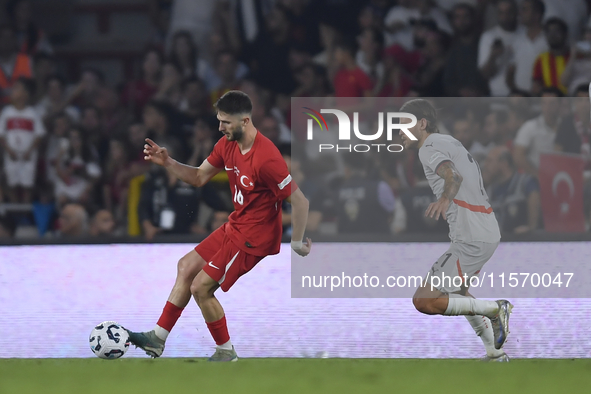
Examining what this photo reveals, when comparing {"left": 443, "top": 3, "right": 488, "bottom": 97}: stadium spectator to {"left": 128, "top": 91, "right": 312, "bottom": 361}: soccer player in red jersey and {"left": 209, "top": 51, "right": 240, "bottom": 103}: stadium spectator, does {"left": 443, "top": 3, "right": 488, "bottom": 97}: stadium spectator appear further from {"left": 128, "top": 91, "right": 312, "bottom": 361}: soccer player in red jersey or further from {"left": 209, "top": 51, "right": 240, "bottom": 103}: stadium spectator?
{"left": 128, "top": 91, "right": 312, "bottom": 361}: soccer player in red jersey

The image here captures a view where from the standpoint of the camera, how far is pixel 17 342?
5.57 metres

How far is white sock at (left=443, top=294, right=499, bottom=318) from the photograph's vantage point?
5191 millimetres

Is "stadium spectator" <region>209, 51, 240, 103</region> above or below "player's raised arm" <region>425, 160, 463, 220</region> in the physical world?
above

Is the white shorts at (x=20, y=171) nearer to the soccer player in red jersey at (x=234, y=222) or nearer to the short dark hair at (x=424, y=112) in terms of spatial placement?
the soccer player in red jersey at (x=234, y=222)

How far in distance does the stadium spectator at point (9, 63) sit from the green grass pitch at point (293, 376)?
147 inches

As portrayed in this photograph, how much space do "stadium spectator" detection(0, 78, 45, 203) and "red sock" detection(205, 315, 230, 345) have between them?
354 centimetres

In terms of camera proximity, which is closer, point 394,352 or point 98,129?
point 394,352

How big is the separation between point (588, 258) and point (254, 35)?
4.15 metres

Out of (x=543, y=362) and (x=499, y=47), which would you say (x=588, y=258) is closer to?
(x=543, y=362)

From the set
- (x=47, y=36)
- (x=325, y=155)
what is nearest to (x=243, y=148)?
(x=325, y=155)

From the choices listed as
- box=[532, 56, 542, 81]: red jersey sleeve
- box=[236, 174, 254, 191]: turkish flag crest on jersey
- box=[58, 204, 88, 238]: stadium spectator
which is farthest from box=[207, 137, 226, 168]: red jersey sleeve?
box=[532, 56, 542, 81]: red jersey sleeve

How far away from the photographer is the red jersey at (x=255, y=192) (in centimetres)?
505

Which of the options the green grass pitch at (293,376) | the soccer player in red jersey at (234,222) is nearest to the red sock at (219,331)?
the soccer player in red jersey at (234,222)

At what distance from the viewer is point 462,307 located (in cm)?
520
